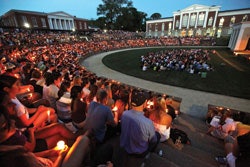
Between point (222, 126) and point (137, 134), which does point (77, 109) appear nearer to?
point (137, 134)

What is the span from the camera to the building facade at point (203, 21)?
176 feet

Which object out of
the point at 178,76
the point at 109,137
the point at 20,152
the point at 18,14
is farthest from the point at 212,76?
the point at 18,14

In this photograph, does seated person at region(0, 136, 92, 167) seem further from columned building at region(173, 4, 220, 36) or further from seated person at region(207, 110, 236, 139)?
columned building at region(173, 4, 220, 36)

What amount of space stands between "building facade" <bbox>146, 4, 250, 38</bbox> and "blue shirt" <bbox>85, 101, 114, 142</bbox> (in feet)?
225

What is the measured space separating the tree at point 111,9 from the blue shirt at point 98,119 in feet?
249

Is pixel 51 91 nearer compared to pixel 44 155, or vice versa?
pixel 44 155

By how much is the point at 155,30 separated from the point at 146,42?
3170cm

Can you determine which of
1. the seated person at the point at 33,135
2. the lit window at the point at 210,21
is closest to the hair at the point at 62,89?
the seated person at the point at 33,135

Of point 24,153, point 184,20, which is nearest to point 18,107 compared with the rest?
point 24,153

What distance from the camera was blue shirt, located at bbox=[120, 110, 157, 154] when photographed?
2.56 metres

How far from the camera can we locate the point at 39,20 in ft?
159

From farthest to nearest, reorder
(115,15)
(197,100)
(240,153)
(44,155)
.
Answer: (115,15)
(197,100)
(240,153)
(44,155)

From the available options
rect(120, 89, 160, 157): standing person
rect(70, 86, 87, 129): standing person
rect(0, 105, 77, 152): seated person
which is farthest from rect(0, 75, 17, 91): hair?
rect(120, 89, 160, 157): standing person

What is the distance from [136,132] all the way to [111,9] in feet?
255
